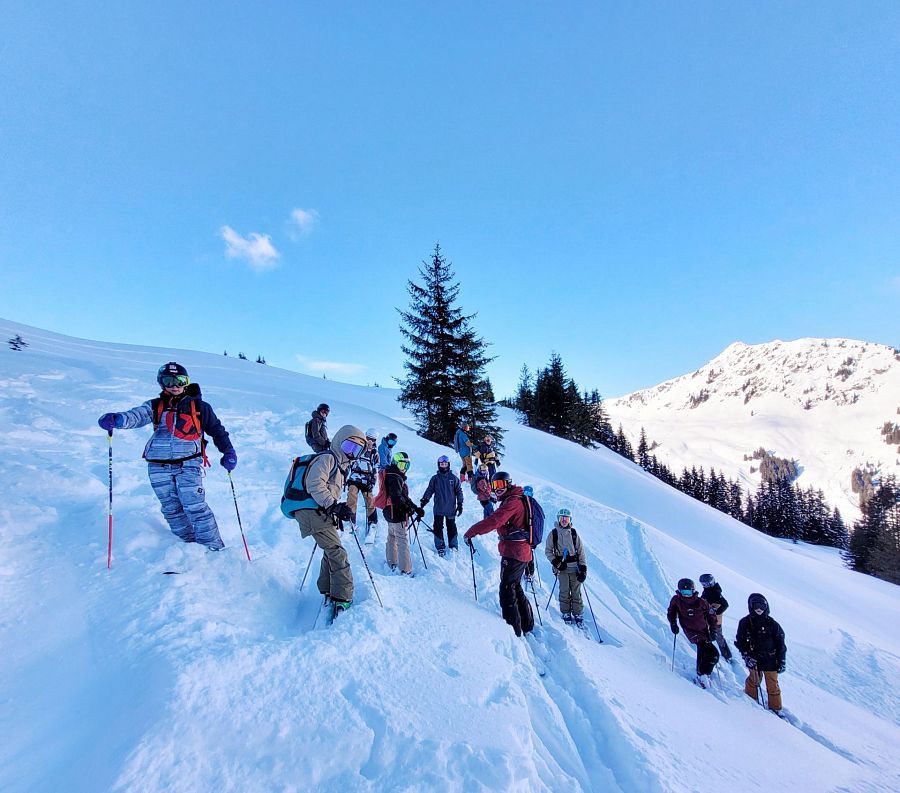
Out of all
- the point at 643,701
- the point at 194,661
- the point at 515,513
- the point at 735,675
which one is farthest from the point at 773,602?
the point at 194,661

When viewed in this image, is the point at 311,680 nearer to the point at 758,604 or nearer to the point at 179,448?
the point at 179,448

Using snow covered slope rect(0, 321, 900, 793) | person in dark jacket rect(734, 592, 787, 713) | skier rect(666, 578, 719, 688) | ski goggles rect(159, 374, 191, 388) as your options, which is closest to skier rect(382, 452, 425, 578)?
snow covered slope rect(0, 321, 900, 793)

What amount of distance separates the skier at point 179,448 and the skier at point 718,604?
760cm

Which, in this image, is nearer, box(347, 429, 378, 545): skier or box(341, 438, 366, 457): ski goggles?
box(341, 438, 366, 457): ski goggles

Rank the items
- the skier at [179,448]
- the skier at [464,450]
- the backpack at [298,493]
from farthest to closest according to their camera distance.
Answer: the skier at [464,450] → the skier at [179,448] → the backpack at [298,493]

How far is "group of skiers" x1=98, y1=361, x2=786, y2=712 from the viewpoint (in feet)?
15.4

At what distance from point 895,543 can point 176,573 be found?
71.0 m

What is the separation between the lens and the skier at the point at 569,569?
7000 millimetres

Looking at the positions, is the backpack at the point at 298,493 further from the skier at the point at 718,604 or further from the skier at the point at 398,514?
the skier at the point at 718,604

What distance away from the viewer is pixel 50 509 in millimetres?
5211

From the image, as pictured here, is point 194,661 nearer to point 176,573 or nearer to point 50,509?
point 176,573

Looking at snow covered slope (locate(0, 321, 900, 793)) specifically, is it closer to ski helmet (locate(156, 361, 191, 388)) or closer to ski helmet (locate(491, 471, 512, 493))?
ski helmet (locate(491, 471, 512, 493))

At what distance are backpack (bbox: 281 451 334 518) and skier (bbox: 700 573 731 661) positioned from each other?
6387mm

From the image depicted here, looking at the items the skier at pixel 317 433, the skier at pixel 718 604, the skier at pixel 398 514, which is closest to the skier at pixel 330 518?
the skier at pixel 398 514
